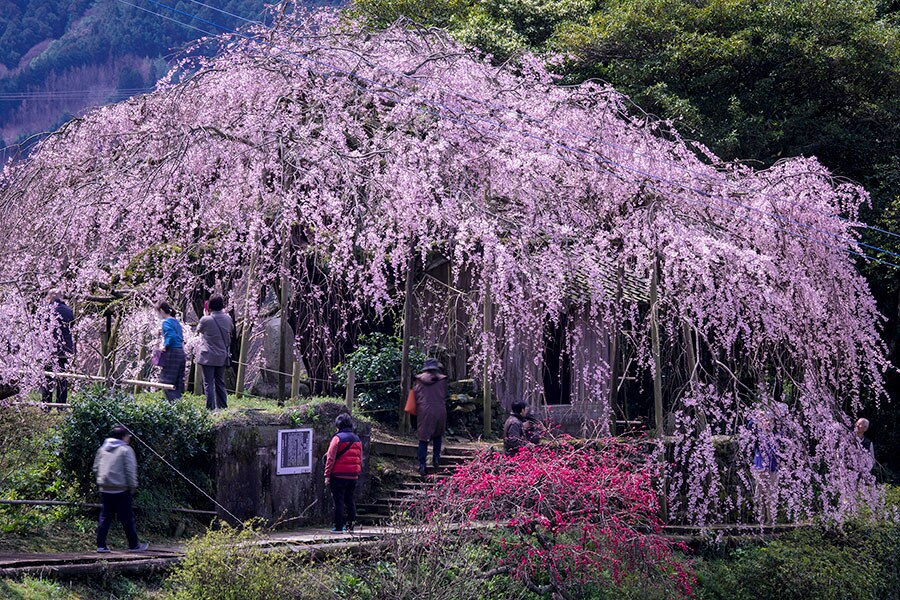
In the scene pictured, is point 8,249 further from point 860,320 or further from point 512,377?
point 860,320

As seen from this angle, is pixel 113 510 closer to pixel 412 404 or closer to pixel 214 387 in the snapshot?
pixel 214 387

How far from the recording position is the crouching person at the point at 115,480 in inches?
379

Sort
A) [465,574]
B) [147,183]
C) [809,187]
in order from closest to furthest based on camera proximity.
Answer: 1. [465,574]
2. [147,183]
3. [809,187]

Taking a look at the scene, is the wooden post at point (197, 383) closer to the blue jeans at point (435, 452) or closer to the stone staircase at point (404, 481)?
the stone staircase at point (404, 481)

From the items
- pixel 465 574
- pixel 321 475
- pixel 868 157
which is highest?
pixel 868 157

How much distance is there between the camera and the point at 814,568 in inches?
494

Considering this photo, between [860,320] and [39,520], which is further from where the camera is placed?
[860,320]

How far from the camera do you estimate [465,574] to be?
32.6ft

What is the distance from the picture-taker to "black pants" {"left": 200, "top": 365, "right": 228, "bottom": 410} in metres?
12.6

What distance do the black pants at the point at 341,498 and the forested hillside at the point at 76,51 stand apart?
47.1 metres

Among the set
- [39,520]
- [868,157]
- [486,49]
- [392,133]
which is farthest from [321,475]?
[868,157]

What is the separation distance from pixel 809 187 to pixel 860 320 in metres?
2.05

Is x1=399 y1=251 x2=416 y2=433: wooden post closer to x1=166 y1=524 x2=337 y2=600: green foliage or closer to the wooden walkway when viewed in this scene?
the wooden walkway

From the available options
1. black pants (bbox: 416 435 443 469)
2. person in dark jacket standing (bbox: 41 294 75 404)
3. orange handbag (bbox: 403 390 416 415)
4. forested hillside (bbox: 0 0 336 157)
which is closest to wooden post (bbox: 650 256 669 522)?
black pants (bbox: 416 435 443 469)
